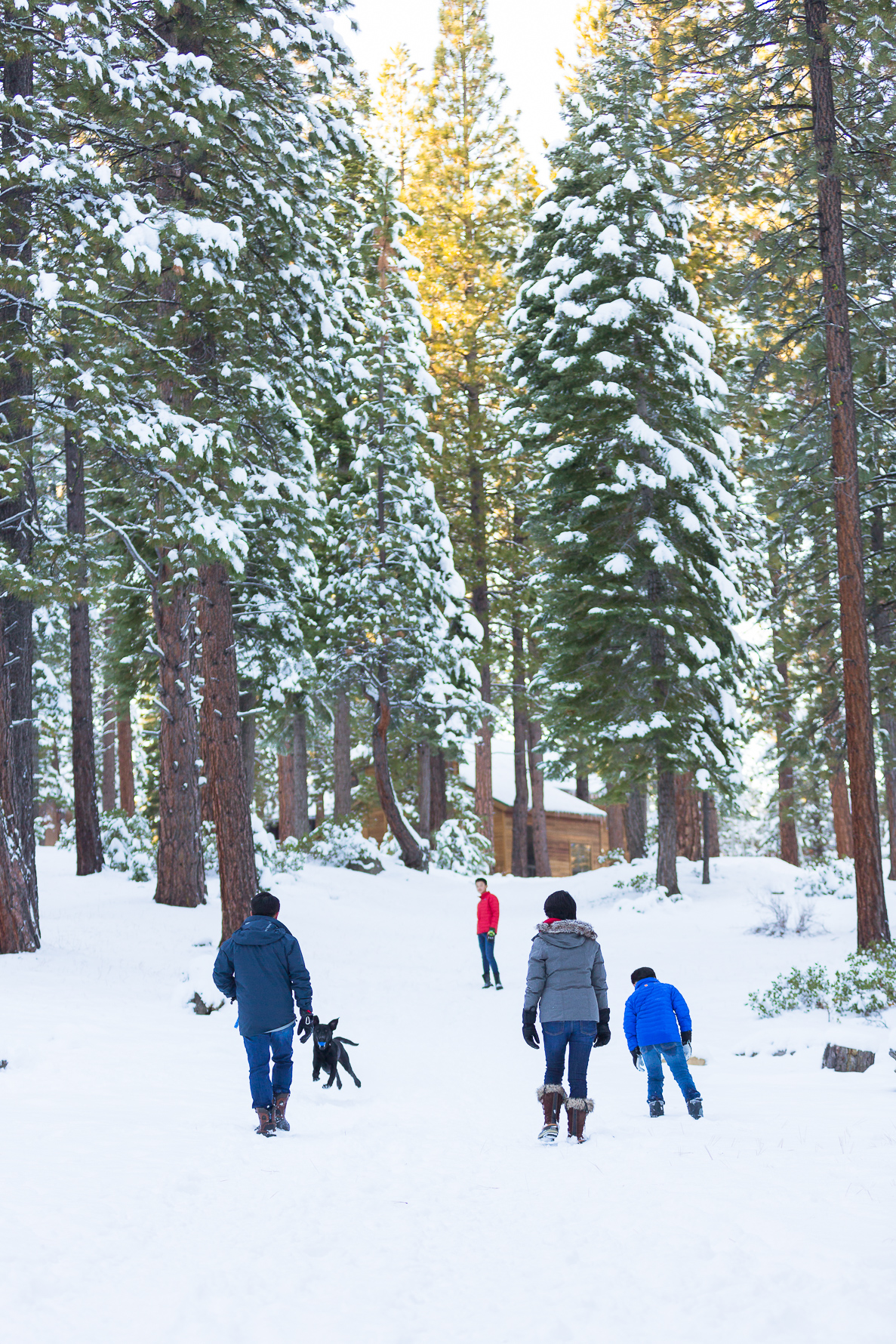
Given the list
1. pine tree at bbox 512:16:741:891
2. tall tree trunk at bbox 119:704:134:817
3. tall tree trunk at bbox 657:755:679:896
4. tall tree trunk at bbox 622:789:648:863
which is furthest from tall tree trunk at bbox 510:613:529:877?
tall tree trunk at bbox 119:704:134:817

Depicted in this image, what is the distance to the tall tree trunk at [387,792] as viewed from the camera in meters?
27.5

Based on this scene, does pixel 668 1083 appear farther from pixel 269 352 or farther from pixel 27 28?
pixel 27 28

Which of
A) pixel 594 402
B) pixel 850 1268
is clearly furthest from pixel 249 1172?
pixel 594 402

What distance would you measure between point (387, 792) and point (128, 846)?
7.70 meters

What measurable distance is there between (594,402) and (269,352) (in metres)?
8.40

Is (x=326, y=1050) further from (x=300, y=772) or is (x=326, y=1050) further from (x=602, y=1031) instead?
(x=300, y=772)

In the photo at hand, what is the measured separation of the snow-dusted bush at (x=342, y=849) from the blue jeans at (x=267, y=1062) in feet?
58.2

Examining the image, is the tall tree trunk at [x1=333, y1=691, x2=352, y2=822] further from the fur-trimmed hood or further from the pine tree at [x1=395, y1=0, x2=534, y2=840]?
the fur-trimmed hood

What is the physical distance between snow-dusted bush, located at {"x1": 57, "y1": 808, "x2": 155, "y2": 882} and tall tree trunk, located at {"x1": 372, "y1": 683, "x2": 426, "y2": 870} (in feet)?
19.8

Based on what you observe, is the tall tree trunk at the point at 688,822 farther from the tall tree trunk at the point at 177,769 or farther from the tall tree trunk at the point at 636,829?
the tall tree trunk at the point at 177,769

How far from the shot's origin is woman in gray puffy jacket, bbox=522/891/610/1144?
739cm

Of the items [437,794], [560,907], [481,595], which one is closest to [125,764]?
[437,794]

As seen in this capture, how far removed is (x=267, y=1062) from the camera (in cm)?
767

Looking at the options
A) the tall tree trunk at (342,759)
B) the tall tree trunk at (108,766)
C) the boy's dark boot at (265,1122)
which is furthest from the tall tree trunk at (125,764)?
the boy's dark boot at (265,1122)
